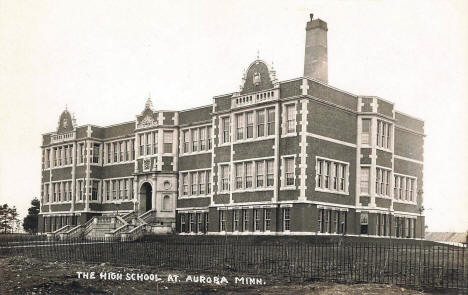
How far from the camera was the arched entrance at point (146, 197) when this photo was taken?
47906 millimetres

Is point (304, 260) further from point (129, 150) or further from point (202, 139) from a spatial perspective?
point (129, 150)

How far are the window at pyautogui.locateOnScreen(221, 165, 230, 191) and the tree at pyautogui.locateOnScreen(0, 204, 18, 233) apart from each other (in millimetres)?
33709

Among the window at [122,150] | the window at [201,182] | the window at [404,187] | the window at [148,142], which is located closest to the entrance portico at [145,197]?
the window at [148,142]

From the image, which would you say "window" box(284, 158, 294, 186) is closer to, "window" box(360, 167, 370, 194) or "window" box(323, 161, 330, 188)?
"window" box(323, 161, 330, 188)

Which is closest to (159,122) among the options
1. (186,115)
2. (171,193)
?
(186,115)

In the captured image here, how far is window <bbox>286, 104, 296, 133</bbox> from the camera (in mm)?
36531

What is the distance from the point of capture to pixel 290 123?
121 ft

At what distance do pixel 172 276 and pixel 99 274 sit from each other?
10.0ft

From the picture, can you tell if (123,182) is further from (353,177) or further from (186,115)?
(353,177)

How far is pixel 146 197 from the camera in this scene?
4850cm

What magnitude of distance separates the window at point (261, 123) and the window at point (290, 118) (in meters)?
1.83

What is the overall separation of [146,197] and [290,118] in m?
16.5

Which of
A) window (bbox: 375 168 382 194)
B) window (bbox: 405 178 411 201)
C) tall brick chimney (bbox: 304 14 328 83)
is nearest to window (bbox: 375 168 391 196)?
window (bbox: 375 168 382 194)

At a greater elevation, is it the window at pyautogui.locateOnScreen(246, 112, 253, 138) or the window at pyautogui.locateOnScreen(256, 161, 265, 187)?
the window at pyautogui.locateOnScreen(246, 112, 253, 138)
